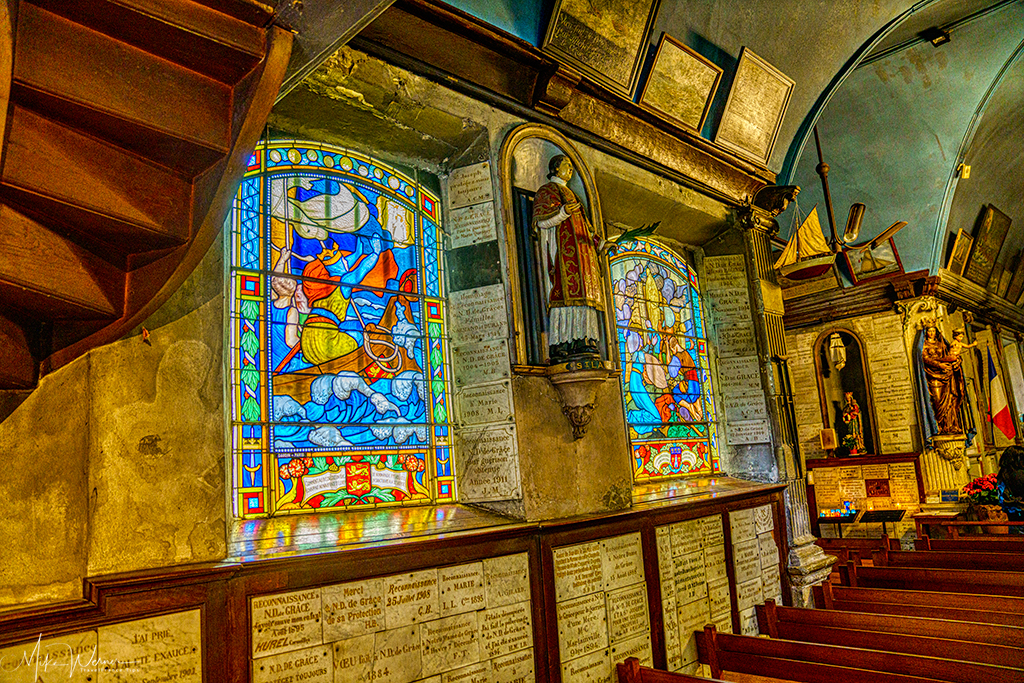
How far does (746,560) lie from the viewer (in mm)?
5605

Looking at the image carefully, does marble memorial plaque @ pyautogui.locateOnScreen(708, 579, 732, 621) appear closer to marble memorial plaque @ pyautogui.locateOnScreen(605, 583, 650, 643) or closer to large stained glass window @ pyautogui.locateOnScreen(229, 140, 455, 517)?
marble memorial plaque @ pyautogui.locateOnScreen(605, 583, 650, 643)

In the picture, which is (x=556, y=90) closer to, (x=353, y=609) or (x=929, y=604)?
(x=353, y=609)

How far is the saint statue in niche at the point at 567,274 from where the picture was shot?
422 centimetres

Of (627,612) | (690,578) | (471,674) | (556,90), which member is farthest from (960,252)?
(471,674)

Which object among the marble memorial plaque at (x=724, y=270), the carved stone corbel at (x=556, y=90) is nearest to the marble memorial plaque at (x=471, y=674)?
the carved stone corbel at (x=556, y=90)

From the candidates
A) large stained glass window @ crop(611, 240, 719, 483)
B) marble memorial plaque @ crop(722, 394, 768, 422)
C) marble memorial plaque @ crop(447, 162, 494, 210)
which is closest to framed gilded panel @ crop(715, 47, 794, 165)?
large stained glass window @ crop(611, 240, 719, 483)

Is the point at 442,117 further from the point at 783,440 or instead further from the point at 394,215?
the point at 783,440

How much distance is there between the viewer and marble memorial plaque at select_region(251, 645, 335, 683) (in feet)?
9.16

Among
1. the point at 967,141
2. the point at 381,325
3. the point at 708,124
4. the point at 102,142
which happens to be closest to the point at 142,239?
the point at 102,142

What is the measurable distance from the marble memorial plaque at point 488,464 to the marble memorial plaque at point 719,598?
2.14m

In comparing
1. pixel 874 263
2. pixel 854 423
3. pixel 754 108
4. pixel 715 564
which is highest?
pixel 754 108

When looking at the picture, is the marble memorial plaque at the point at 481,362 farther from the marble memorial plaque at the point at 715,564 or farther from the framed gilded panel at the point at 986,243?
the framed gilded panel at the point at 986,243

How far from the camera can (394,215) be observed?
14.8ft

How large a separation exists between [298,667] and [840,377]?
35.2ft
